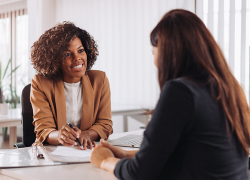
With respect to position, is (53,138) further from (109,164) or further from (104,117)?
(109,164)

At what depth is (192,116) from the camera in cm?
62

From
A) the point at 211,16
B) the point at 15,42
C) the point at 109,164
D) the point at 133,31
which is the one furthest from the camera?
the point at 15,42

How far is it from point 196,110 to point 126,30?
9.79 feet

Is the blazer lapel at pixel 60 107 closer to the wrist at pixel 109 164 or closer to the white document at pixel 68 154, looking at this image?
the white document at pixel 68 154

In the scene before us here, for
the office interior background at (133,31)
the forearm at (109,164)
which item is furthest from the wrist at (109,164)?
the office interior background at (133,31)

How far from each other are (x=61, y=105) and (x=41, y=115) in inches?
4.9

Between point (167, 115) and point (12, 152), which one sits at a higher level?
point (167, 115)

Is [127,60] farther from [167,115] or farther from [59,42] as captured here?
[167,115]

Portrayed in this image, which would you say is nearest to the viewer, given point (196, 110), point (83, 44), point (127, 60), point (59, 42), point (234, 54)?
point (196, 110)

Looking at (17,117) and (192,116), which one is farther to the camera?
(17,117)

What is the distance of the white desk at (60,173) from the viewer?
0.81 meters

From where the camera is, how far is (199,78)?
675 millimetres

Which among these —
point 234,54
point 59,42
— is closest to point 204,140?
point 59,42

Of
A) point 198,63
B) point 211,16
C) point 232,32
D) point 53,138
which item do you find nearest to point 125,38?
point 211,16
